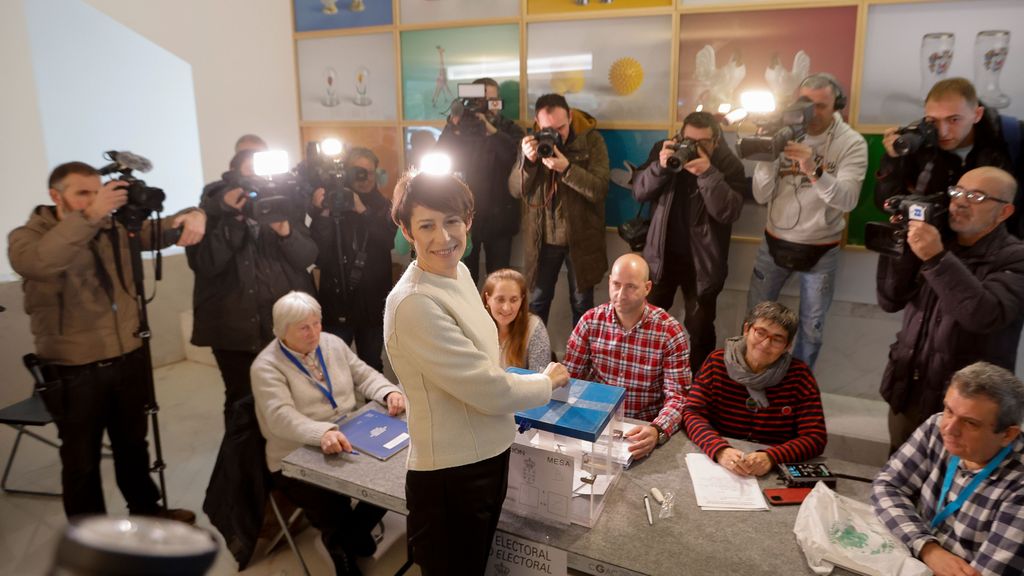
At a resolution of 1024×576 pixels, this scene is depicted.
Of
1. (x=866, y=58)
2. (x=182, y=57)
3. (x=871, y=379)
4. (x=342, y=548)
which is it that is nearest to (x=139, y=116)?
(x=182, y=57)

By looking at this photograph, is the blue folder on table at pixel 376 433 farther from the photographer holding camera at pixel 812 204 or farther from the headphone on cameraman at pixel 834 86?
the headphone on cameraman at pixel 834 86

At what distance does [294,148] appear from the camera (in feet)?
16.7

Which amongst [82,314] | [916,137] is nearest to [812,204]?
[916,137]

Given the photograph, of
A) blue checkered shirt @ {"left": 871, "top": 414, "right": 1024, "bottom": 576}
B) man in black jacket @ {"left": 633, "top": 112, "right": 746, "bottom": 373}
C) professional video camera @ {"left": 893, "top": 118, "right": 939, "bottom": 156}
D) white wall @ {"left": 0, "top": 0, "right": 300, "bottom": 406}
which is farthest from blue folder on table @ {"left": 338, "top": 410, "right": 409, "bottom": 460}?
white wall @ {"left": 0, "top": 0, "right": 300, "bottom": 406}

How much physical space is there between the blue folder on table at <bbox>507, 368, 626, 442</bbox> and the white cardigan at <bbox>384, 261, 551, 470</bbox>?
159mm

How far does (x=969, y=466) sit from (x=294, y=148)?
4725 millimetres

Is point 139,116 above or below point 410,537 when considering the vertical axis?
above

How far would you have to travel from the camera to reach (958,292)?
218 centimetres

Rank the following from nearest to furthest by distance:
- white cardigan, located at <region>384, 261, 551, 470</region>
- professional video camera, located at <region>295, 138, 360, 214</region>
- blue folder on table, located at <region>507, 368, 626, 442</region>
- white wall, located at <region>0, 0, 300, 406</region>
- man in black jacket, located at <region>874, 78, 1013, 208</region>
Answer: white cardigan, located at <region>384, 261, 551, 470</region> < blue folder on table, located at <region>507, 368, 626, 442</region> < man in black jacket, located at <region>874, 78, 1013, 208</region> < professional video camera, located at <region>295, 138, 360, 214</region> < white wall, located at <region>0, 0, 300, 406</region>

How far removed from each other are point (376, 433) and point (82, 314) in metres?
1.29

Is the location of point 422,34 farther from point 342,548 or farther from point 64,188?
point 342,548

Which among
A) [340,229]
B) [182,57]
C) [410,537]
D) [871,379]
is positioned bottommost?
[871,379]

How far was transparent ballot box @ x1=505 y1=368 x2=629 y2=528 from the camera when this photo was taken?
5.80ft

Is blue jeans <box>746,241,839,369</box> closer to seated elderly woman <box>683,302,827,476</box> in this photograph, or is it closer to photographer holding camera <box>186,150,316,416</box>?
seated elderly woman <box>683,302,827,476</box>
